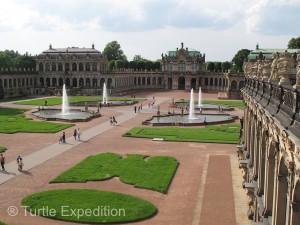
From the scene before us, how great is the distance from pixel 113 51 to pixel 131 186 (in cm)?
16302

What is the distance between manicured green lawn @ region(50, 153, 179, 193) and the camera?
98.6ft

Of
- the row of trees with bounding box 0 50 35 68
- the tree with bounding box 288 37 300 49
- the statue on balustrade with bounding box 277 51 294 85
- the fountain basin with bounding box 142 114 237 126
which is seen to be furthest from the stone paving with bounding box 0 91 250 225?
the row of trees with bounding box 0 50 35 68

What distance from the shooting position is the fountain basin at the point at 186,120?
60.3 m

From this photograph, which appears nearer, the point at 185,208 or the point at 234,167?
the point at 185,208

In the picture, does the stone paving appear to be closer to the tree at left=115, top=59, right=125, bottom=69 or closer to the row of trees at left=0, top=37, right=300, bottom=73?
the row of trees at left=0, top=37, right=300, bottom=73

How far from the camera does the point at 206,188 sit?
2877cm

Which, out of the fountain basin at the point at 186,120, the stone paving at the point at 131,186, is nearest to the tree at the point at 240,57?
the fountain basin at the point at 186,120

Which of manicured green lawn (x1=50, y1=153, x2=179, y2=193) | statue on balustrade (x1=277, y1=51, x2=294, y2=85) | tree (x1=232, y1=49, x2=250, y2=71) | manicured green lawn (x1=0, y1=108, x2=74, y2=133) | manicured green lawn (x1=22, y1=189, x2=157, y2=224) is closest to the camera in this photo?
statue on balustrade (x1=277, y1=51, x2=294, y2=85)

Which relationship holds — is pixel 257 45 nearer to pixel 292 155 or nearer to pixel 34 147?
pixel 34 147

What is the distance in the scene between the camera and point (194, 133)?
171ft

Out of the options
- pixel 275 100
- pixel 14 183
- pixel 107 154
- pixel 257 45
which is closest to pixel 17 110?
pixel 107 154

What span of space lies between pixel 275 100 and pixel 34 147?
34193 mm

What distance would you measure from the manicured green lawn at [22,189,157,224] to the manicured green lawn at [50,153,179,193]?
300 cm

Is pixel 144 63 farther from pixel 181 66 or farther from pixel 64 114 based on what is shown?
pixel 64 114
